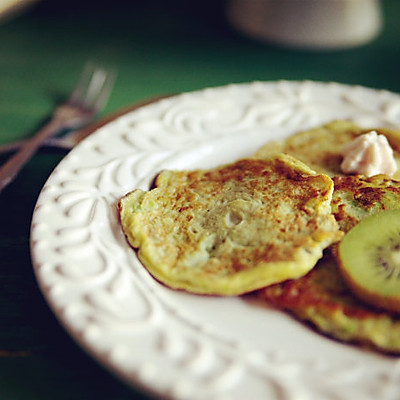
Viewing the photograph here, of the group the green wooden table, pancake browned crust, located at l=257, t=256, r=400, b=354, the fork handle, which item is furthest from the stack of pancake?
the fork handle

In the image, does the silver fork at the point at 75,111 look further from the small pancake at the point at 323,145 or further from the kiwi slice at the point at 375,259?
the kiwi slice at the point at 375,259

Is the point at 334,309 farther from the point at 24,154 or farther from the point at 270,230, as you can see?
the point at 24,154

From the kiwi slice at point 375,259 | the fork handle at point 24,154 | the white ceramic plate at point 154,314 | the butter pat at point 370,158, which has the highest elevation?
the butter pat at point 370,158

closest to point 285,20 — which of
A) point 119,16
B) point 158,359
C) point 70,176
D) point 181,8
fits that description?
point 181,8

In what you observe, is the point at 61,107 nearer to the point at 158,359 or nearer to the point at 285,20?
the point at 285,20

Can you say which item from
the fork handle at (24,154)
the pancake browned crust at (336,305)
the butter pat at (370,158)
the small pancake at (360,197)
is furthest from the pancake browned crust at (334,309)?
the fork handle at (24,154)

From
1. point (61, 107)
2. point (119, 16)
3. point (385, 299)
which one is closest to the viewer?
point (385, 299)

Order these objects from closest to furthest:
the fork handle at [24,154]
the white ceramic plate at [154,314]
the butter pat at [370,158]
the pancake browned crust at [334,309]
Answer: the white ceramic plate at [154,314] < the pancake browned crust at [334,309] < the butter pat at [370,158] < the fork handle at [24,154]
